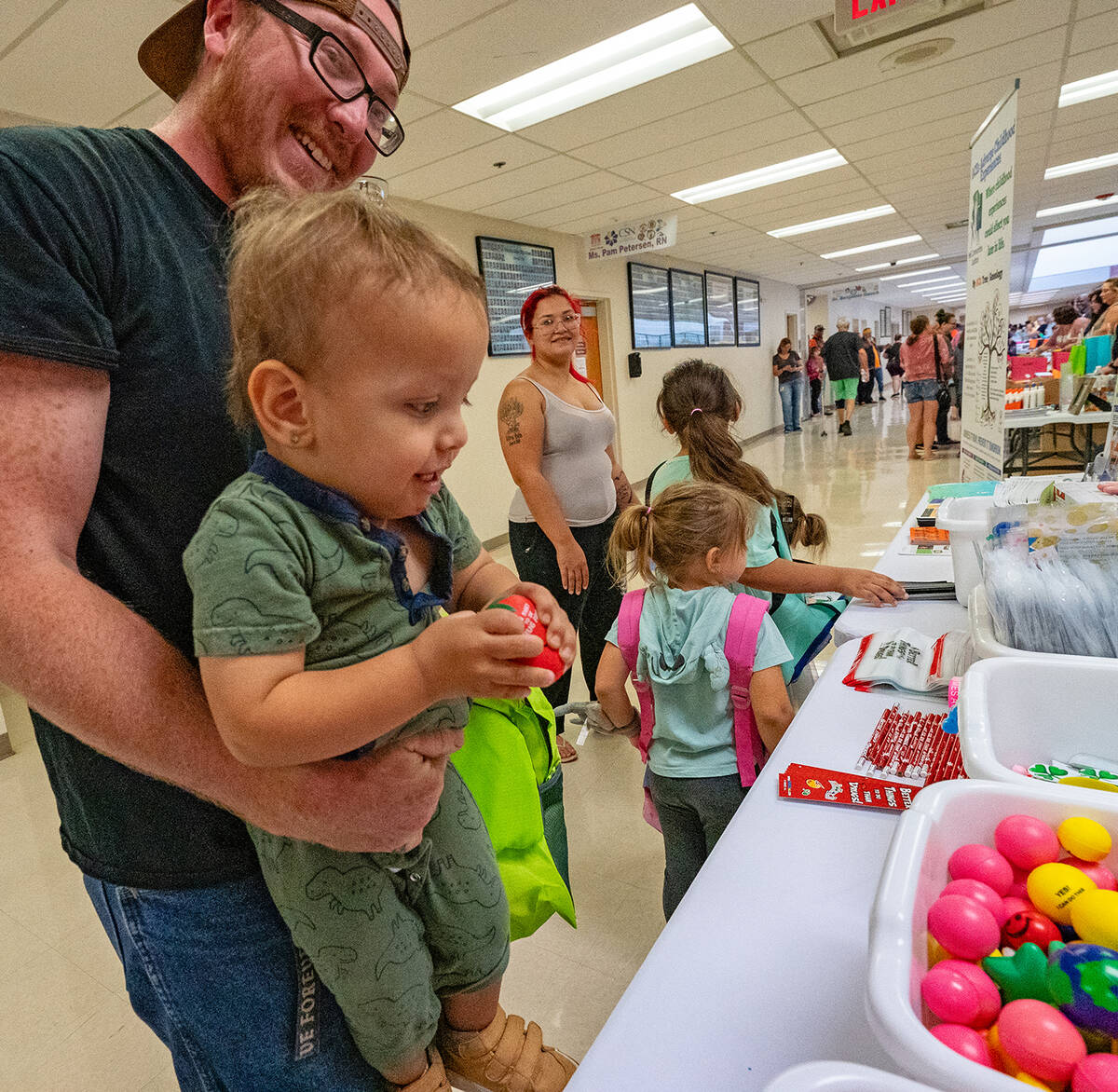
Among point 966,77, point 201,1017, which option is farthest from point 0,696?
point 966,77

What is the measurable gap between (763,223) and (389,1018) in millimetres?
8410

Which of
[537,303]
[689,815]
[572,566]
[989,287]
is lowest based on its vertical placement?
[689,815]

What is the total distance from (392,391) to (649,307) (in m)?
8.67

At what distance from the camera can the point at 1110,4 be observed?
346 cm

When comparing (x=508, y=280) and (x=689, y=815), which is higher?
(x=508, y=280)

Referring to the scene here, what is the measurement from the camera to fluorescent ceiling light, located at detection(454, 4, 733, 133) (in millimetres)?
3232

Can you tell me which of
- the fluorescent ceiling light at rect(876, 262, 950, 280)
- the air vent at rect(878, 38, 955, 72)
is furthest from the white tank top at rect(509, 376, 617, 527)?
the fluorescent ceiling light at rect(876, 262, 950, 280)

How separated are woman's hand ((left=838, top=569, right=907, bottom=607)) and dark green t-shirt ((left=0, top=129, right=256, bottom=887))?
1.37 m

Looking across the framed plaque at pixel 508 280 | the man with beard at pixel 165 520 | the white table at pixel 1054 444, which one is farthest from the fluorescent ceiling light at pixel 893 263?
the man with beard at pixel 165 520

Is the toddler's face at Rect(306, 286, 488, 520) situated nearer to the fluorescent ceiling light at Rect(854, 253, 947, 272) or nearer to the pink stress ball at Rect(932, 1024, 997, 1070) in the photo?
the pink stress ball at Rect(932, 1024, 997, 1070)

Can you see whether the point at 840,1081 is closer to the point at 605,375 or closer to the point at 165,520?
the point at 165,520

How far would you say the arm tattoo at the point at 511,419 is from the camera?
244cm

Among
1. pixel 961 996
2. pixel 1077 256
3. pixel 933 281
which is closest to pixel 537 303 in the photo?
pixel 961 996

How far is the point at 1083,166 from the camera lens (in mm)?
6961
